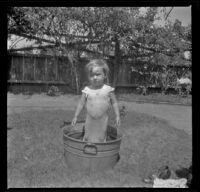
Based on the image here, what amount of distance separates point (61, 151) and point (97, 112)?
2.06ft

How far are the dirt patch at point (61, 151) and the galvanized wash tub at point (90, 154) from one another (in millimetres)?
79

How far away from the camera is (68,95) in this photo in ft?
11.1

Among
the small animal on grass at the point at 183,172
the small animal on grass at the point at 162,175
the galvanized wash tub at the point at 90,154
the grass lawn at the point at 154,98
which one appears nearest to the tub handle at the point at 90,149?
the galvanized wash tub at the point at 90,154

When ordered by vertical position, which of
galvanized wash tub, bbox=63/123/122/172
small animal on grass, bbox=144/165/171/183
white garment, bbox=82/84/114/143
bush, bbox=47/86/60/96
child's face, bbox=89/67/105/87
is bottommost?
small animal on grass, bbox=144/165/171/183

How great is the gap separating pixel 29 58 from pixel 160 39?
162cm

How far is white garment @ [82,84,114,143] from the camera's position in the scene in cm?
280

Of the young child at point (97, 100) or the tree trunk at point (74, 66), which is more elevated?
the tree trunk at point (74, 66)

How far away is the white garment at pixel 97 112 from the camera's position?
2.80m

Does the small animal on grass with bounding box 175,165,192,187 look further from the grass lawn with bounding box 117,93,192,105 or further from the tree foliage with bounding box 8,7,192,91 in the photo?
the tree foliage with bounding box 8,7,192,91

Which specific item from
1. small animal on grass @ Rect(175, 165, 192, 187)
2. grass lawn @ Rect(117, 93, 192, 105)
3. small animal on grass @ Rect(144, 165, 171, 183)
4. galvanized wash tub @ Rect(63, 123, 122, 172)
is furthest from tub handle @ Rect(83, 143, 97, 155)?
grass lawn @ Rect(117, 93, 192, 105)

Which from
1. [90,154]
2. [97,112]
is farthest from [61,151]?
[97,112]

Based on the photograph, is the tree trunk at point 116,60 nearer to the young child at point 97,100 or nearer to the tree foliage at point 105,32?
the tree foliage at point 105,32

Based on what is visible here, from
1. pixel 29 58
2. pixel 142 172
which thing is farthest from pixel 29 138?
pixel 142 172
